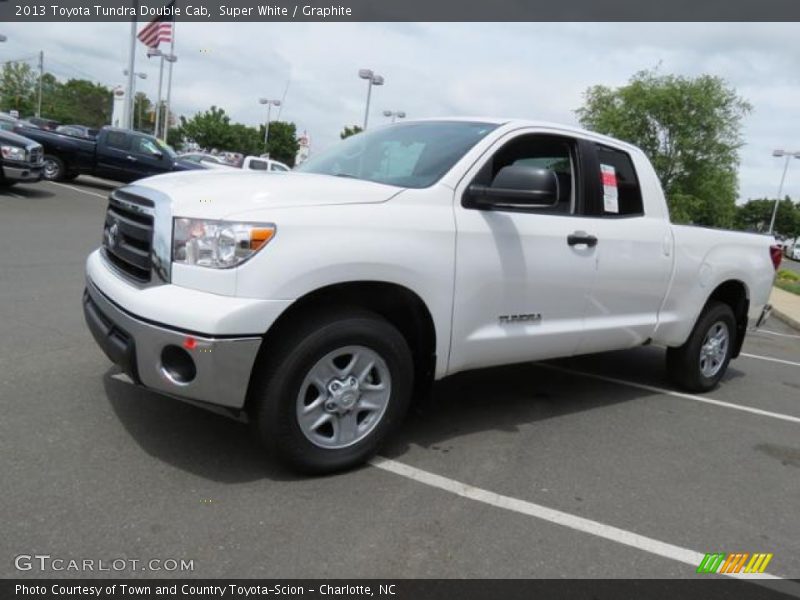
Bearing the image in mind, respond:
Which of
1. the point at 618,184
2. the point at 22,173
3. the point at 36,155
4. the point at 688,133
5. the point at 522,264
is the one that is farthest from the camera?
the point at 688,133

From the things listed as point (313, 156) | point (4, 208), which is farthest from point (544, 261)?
point (4, 208)

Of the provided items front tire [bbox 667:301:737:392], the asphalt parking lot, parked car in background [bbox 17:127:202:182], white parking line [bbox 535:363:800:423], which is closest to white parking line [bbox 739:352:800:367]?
front tire [bbox 667:301:737:392]

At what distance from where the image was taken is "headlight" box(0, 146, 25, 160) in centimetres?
1273

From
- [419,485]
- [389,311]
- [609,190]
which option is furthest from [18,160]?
[419,485]

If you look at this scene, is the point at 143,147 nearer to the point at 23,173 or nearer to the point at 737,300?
the point at 23,173

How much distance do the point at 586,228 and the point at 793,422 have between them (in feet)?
8.57

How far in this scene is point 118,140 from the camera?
17422 mm

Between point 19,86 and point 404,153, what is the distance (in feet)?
303

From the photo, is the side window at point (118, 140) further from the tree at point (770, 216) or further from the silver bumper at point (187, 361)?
the tree at point (770, 216)

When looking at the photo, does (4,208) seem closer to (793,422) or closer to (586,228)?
(586,228)

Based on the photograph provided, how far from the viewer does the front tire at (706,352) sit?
536 centimetres

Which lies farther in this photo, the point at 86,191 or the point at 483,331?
the point at 86,191

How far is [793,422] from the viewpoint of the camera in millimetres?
5223
